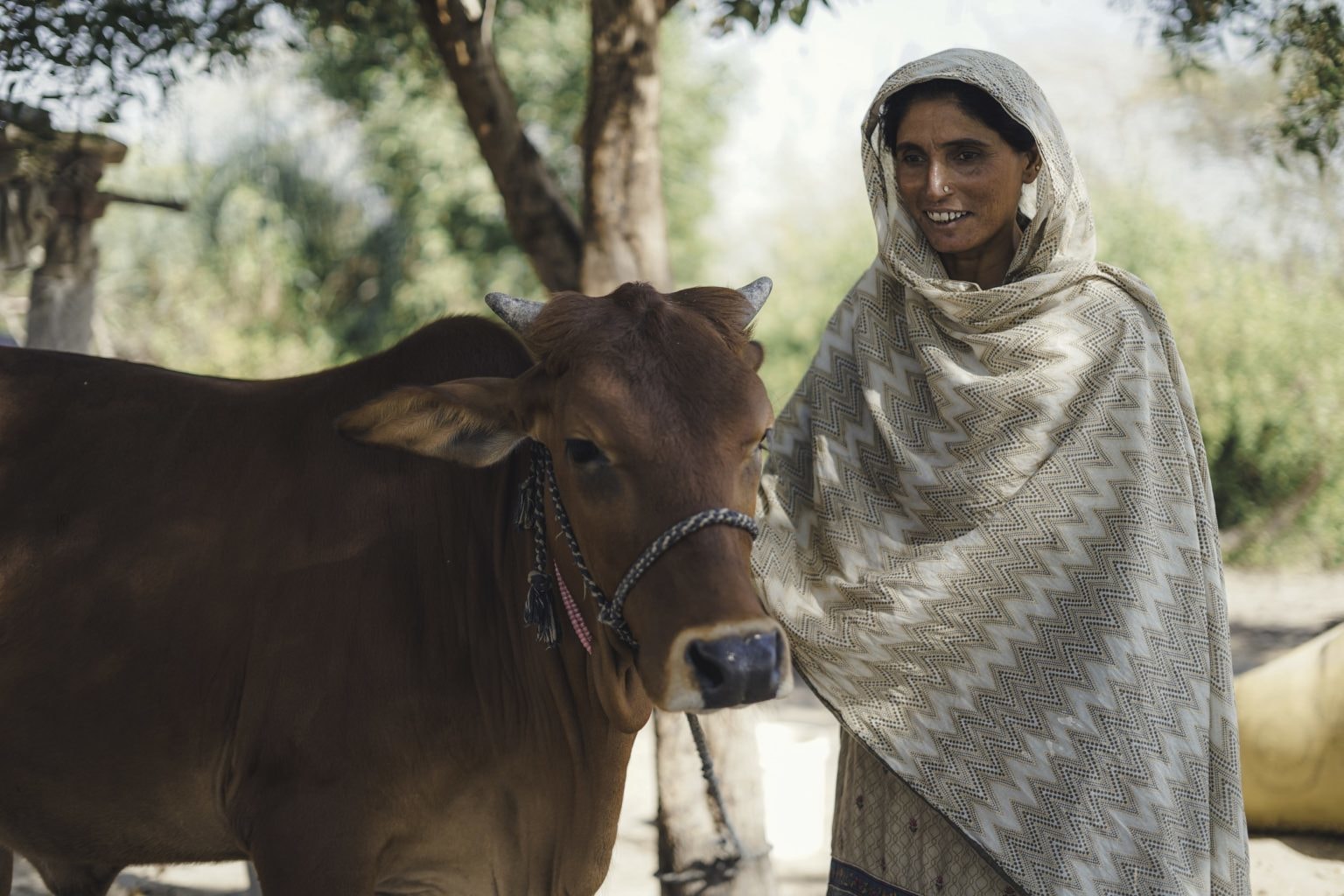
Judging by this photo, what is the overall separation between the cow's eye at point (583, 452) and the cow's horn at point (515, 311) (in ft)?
1.10

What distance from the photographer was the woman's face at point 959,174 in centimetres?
288

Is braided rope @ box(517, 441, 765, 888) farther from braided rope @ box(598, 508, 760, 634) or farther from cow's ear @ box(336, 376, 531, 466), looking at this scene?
cow's ear @ box(336, 376, 531, 466)

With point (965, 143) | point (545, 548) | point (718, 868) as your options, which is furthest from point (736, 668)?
point (718, 868)

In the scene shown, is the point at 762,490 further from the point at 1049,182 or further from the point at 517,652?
the point at 1049,182

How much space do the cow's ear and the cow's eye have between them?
0.21 meters

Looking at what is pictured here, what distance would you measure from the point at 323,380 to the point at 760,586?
123 centimetres

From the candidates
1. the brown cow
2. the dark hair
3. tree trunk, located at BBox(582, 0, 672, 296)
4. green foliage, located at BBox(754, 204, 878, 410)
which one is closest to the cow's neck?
the brown cow

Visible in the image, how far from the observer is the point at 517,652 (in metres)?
2.97

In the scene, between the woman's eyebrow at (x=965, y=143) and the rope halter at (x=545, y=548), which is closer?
the rope halter at (x=545, y=548)

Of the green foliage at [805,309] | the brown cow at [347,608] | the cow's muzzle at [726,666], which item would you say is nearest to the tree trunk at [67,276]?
the brown cow at [347,608]

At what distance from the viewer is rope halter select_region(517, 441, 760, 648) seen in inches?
92.4

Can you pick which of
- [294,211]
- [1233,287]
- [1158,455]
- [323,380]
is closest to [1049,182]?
[1158,455]

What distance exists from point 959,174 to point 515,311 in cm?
106

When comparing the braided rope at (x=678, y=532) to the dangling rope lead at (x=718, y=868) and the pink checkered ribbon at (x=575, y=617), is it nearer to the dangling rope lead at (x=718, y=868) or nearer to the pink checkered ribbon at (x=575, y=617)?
the pink checkered ribbon at (x=575, y=617)
